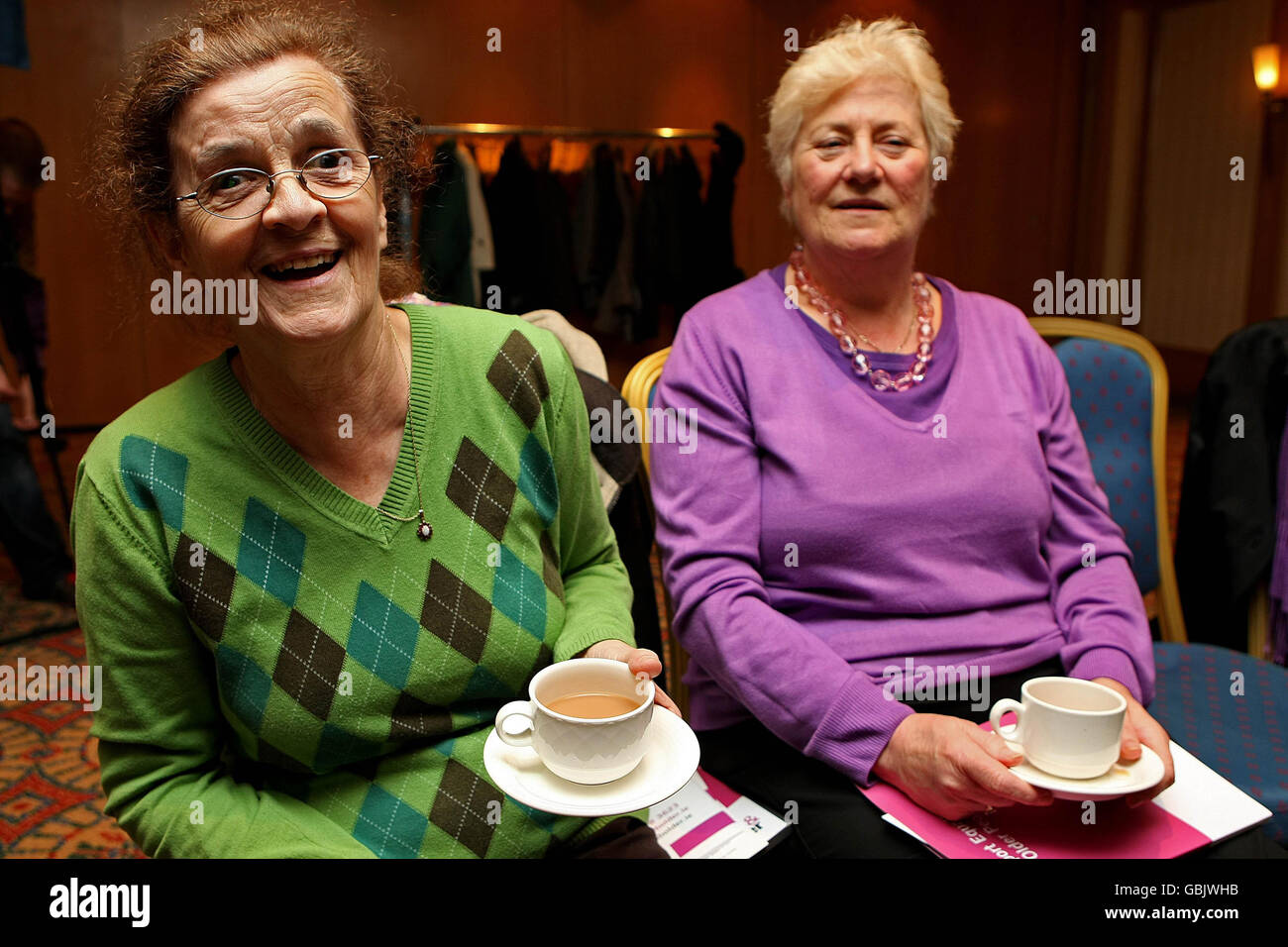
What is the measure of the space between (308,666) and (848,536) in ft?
2.36

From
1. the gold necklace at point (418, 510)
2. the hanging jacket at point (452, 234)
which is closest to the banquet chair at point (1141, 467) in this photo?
the gold necklace at point (418, 510)

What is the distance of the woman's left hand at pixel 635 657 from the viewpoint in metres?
0.95

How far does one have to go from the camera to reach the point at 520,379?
3.78 ft

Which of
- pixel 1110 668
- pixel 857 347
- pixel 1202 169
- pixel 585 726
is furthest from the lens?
pixel 1202 169

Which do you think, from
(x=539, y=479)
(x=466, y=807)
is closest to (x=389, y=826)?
(x=466, y=807)

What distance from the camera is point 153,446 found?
989 mm

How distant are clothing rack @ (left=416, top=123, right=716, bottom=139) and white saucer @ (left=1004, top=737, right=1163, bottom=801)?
4613 mm

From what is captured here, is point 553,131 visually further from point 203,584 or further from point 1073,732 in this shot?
point 1073,732

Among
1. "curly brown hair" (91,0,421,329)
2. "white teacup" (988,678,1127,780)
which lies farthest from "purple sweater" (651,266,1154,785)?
"curly brown hair" (91,0,421,329)

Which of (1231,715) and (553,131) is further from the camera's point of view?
(553,131)

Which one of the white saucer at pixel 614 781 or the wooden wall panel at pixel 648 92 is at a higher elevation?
the wooden wall panel at pixel 648 92

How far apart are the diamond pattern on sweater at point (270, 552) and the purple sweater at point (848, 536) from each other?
0.54m

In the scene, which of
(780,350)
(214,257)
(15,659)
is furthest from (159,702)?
(15,659)

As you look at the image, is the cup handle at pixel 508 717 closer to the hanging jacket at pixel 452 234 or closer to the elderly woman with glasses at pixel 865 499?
the elderly woman with glasses at pixel 865 499
